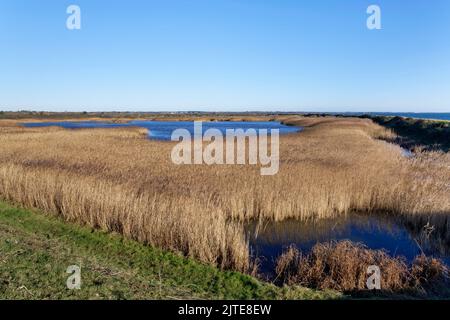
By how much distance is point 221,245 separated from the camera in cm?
784

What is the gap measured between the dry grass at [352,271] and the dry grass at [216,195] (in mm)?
1068

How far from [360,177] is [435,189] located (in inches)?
99.5

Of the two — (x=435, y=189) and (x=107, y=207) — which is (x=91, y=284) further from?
(x=435, y=189)

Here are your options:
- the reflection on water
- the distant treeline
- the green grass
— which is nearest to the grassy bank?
the distant treeline

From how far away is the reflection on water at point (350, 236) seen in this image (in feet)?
29.5

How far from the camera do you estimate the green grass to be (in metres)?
5.73

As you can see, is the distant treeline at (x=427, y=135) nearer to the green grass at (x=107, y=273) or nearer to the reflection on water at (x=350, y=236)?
the reflection on water at (x=350, y=236)

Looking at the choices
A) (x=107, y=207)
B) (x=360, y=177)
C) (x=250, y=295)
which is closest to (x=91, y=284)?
(x=250, y=295)

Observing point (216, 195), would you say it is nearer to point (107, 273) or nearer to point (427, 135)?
point (107, 273)

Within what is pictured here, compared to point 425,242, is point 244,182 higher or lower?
higher

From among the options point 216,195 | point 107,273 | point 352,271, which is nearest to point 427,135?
point 216,195

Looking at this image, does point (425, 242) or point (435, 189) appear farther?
point (435, 189)

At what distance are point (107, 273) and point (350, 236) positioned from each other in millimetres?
6780

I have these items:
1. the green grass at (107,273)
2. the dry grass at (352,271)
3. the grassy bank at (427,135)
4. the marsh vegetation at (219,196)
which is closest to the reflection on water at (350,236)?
the marsh vegetation at (219,196)
